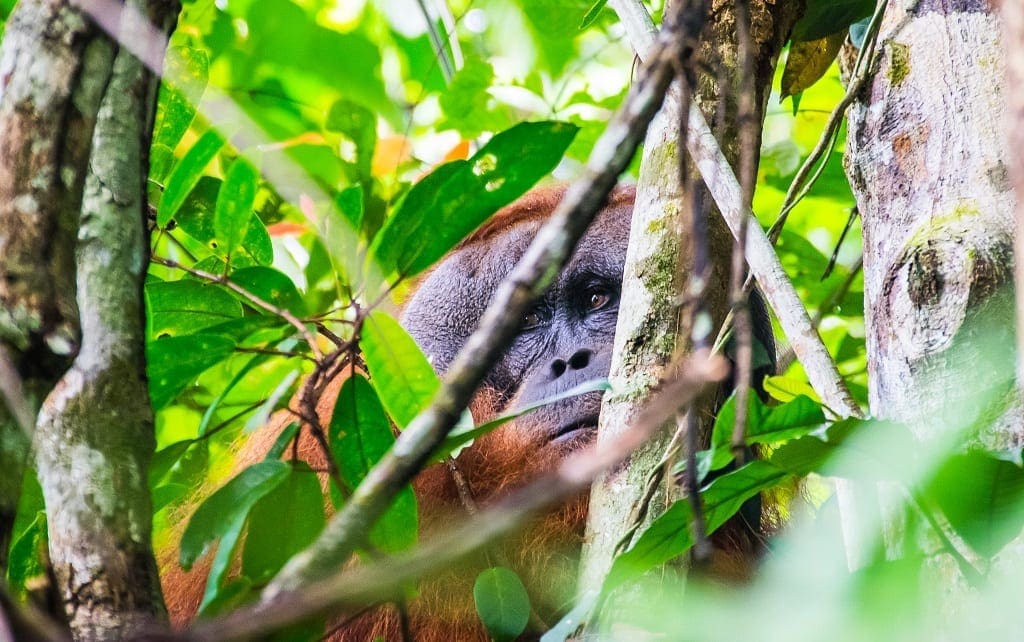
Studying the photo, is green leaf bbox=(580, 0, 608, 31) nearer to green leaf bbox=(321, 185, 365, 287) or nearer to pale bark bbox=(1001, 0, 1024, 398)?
green leaf bbox=(321, 185, 365, 287)

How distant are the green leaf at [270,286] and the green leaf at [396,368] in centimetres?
32

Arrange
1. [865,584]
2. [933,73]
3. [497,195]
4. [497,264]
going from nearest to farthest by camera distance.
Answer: [865,584]
[497,195]
[933,73]
[497,264]

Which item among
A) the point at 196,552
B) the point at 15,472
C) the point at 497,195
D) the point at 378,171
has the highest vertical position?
the point at 378,171

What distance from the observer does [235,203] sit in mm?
1585

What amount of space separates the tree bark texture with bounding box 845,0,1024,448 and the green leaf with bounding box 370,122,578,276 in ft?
1.57

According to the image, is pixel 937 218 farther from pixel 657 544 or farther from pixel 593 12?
pixel 593 12

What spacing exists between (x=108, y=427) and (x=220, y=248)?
0.60 metres

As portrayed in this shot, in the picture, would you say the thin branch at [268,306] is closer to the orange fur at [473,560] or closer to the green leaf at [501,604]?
the green leaf at [501,604]

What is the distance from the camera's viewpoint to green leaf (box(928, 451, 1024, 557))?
1075 mm

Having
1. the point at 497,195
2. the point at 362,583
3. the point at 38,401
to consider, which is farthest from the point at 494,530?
the point at 497,195

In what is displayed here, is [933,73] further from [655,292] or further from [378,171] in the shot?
[378,171]

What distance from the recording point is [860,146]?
161cm

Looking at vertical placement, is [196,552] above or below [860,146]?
below

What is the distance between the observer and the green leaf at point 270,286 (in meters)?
1.70
